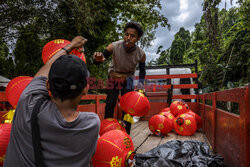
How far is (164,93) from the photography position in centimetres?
691

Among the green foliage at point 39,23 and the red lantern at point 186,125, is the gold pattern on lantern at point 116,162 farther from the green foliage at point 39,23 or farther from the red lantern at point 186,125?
the green foliage at point 39,23

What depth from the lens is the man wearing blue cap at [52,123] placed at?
1054 millimetres

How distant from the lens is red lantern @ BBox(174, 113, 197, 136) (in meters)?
4.26

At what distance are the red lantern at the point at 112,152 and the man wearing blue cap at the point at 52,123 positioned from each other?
0.83m

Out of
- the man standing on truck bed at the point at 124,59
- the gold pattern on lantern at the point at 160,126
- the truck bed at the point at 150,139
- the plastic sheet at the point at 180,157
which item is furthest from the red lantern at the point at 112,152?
the gold pattern on lantern at the point at 160,126

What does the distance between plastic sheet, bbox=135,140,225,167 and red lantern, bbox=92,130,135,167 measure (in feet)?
1.60

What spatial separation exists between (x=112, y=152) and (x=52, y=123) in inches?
43.1

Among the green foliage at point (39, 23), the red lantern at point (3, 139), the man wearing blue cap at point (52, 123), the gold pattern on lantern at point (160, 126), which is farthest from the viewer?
the green foliage at point (39, 23)

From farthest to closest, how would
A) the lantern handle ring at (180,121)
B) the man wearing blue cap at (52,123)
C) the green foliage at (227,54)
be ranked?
the green foliage at (227,54) < the lantern handle ring at (180,121) < the man wearing blue cap at (52,123)

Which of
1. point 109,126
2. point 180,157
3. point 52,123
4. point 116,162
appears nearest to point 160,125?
point 180,157

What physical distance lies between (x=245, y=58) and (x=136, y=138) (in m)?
4.75

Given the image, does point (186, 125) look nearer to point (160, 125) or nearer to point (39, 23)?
point (160, 125)

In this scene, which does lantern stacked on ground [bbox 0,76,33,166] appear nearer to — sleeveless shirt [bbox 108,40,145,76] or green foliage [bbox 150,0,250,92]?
sleeveless shirt [bbox 108,40,145,76]

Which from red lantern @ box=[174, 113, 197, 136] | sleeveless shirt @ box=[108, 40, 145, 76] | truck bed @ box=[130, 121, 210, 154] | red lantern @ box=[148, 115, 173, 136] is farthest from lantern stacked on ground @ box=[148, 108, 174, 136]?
sleeveless shirt @ box=[108, 40, 145, 76]
